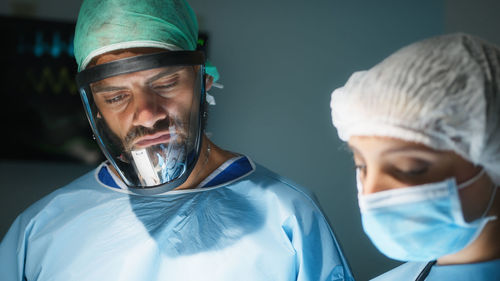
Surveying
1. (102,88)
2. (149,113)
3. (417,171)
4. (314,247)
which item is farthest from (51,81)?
(417,171)

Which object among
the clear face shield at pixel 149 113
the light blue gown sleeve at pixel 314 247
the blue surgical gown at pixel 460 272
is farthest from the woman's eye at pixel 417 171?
the clear face shield at pixel 149 113

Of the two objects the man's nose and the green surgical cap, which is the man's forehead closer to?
the green surgical cap

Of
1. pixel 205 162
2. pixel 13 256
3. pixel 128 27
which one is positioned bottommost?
pixel 13 256

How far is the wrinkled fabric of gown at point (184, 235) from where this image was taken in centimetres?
112

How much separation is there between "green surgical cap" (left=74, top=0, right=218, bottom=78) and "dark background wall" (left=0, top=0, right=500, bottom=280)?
1500mm

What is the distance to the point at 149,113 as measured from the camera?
109 cm

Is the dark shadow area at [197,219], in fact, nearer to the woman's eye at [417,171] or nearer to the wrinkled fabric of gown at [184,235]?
the wrinkled fabric of gown at [184,235]

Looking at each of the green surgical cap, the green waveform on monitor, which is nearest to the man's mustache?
the green surgical cap

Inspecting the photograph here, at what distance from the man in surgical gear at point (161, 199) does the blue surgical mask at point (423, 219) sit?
0.37 metres

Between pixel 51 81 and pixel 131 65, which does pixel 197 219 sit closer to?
pixel 131 65

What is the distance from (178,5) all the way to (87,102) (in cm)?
37

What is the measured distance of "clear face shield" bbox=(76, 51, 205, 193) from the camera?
1.09 meters

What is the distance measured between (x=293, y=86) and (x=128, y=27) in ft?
5.72

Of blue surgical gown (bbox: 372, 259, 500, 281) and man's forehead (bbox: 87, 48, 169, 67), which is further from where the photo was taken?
man's forehead (bbox: 87, 48, 169, 67)
